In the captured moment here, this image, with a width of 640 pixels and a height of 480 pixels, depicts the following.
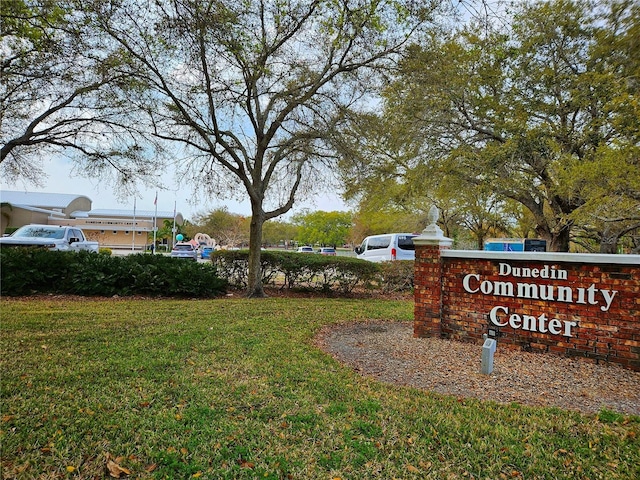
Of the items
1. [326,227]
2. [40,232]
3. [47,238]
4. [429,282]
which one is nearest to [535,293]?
[429,282]

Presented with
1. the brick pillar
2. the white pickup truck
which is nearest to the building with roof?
the white pickup truck

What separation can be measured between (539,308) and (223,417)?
4294 mm

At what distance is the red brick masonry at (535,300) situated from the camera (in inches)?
188

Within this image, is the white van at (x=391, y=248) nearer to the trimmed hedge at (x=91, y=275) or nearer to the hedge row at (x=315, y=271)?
the hedge row at (x=315, y=271)

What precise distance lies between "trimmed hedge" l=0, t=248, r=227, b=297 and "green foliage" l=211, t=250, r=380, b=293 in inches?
57.0

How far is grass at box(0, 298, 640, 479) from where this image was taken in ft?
8.39

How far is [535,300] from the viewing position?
5.33 meters

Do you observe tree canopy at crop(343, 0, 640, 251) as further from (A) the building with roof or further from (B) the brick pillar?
(A) the building with roof

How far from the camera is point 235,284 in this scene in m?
11.9

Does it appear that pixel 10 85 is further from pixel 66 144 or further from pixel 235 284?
pixel 235 284

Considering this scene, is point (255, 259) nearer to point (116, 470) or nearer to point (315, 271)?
point (315, 271)

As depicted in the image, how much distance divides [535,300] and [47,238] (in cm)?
1453

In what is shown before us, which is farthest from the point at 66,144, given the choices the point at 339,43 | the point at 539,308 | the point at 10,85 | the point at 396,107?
the point at 539,308

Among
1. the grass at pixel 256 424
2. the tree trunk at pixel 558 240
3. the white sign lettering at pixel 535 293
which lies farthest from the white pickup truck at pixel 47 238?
the tree trunk at pixel 558 240
